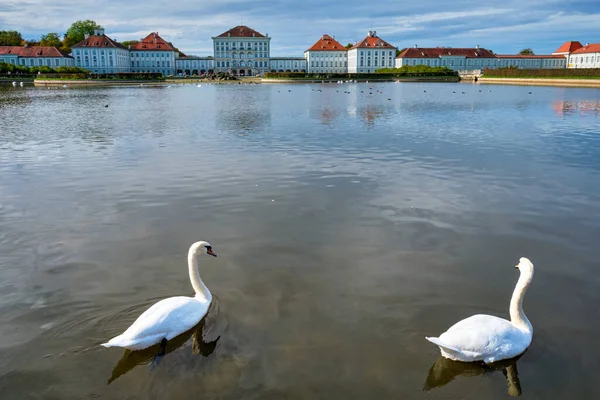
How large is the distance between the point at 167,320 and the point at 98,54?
133 m

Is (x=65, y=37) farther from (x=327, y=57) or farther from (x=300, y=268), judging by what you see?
(x=300, y=268)

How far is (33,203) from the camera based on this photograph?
9156mm

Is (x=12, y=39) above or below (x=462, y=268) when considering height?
above

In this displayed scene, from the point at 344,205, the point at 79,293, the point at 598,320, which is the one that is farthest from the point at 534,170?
the point at 79,293

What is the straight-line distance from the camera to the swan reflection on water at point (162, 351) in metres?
4.42

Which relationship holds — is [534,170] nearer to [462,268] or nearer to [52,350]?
[462,268]

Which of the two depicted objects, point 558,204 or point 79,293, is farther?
point 558,204

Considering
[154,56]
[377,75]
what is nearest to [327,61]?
[377,75]

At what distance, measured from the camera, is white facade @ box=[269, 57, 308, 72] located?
138050 millimetres

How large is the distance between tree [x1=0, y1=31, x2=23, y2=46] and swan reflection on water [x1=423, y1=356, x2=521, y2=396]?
150410 millimetres

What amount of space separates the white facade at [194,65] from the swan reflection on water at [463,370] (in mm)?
136448

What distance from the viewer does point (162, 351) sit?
461cm

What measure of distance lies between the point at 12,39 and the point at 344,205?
491 ft

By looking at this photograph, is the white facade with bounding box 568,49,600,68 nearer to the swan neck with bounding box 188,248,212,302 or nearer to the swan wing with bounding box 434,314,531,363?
the swan wing with bounding box 434,314,531,363
